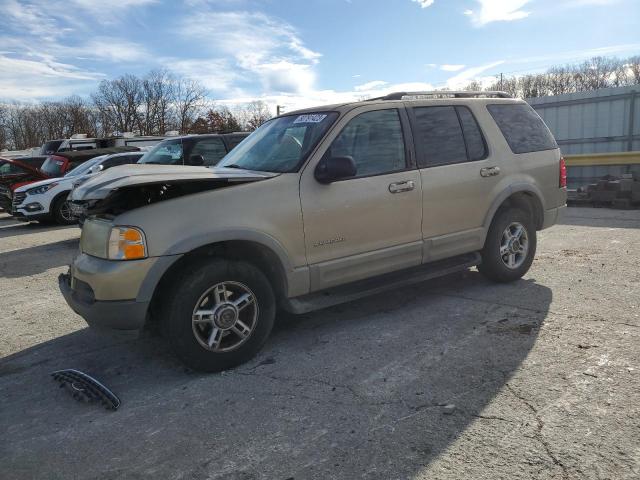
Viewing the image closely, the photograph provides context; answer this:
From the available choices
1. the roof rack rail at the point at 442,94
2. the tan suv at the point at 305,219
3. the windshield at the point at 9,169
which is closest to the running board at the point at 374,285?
the tan suv at the point at 305,219

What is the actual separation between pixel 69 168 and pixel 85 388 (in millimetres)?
13304

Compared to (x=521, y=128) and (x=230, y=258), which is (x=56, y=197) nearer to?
(x=230, y=258)

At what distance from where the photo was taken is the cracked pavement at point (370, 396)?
2648mm

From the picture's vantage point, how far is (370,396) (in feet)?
10.8

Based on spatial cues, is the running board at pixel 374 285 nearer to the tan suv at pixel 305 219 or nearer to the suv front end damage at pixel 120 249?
the tan suv at pixel 305 219

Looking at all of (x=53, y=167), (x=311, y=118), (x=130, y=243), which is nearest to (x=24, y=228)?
(x=53, y=167)

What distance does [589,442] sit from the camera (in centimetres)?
268

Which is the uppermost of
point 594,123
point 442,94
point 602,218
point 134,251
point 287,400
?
point 442,94

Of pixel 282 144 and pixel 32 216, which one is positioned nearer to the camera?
pixel 282 144

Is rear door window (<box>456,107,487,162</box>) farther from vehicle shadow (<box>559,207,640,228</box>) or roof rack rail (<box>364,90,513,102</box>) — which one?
vehicle shadow (<box>559,207,640,228</box>)

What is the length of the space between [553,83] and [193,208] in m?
76.0

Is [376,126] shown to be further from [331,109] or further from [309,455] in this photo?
[309,455]

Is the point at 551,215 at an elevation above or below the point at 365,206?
below

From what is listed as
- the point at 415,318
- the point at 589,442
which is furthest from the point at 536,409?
the point at 415,318
